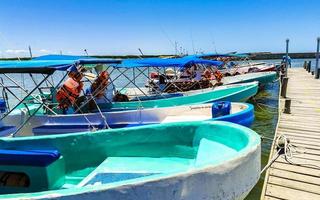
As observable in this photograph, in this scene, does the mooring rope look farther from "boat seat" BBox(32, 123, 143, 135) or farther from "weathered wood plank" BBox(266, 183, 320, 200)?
"boat seat" BBox(32, 123, 143, 135)

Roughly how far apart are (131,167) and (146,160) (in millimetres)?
404

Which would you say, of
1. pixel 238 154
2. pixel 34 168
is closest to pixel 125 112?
pixel 34 168

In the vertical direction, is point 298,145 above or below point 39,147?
below

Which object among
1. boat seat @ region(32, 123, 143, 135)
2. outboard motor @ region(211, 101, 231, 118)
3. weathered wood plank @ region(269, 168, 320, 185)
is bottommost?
weathered wood plank @ region(269, 168, 320, 185)

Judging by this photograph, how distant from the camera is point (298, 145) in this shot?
7.48 metres

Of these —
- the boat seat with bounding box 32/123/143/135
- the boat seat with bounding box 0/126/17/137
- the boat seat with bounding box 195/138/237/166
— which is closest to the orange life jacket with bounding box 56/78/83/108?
the boat seat with bounding box 32/123/143/135

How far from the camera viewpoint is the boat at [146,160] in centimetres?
310

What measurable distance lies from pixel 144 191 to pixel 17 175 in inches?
117

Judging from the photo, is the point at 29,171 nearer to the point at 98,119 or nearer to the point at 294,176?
the point at 294,176

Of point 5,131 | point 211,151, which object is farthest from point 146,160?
point 5,131

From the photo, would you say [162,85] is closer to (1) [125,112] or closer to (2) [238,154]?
(1) [125,112]

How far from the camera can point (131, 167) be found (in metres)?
4.95

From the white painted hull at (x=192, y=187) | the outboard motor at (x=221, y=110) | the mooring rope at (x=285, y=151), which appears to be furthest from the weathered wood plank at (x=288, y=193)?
the outboard motor at (x=221, y=110)

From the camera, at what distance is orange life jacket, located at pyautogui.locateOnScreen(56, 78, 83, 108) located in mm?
9305
